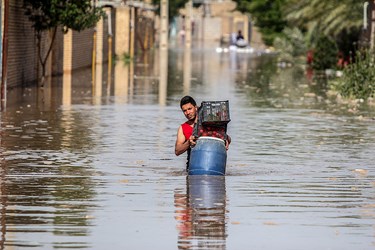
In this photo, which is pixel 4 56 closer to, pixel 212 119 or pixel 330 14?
pixel 212 119

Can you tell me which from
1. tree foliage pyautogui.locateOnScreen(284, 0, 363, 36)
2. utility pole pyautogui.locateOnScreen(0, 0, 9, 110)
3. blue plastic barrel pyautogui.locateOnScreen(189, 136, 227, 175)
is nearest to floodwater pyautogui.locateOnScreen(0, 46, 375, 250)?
blue plastic barrel pyautogui.locateOnScreen(189, 136, 227, 175)

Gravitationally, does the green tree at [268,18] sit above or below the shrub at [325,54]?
above

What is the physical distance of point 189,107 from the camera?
14.1 m

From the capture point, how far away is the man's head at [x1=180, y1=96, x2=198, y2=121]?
46.0 feet

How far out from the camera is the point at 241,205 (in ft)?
40.2

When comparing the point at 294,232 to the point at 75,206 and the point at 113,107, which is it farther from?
the point at 113,107

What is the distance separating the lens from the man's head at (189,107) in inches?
552

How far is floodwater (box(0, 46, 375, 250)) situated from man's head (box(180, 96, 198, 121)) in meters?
0.69

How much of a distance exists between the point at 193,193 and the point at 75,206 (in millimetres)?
1515

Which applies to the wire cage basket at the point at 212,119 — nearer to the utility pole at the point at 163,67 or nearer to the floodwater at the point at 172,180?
the floodwater at the point at 172,180

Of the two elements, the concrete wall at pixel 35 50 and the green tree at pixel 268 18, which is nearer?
the concrete wall at pixel 35 50

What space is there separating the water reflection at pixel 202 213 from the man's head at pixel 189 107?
688 mm

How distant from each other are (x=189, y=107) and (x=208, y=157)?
0.58 m

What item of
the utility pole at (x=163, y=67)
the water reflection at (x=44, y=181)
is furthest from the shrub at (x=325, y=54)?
the water reflection at (x=44, y=181)
